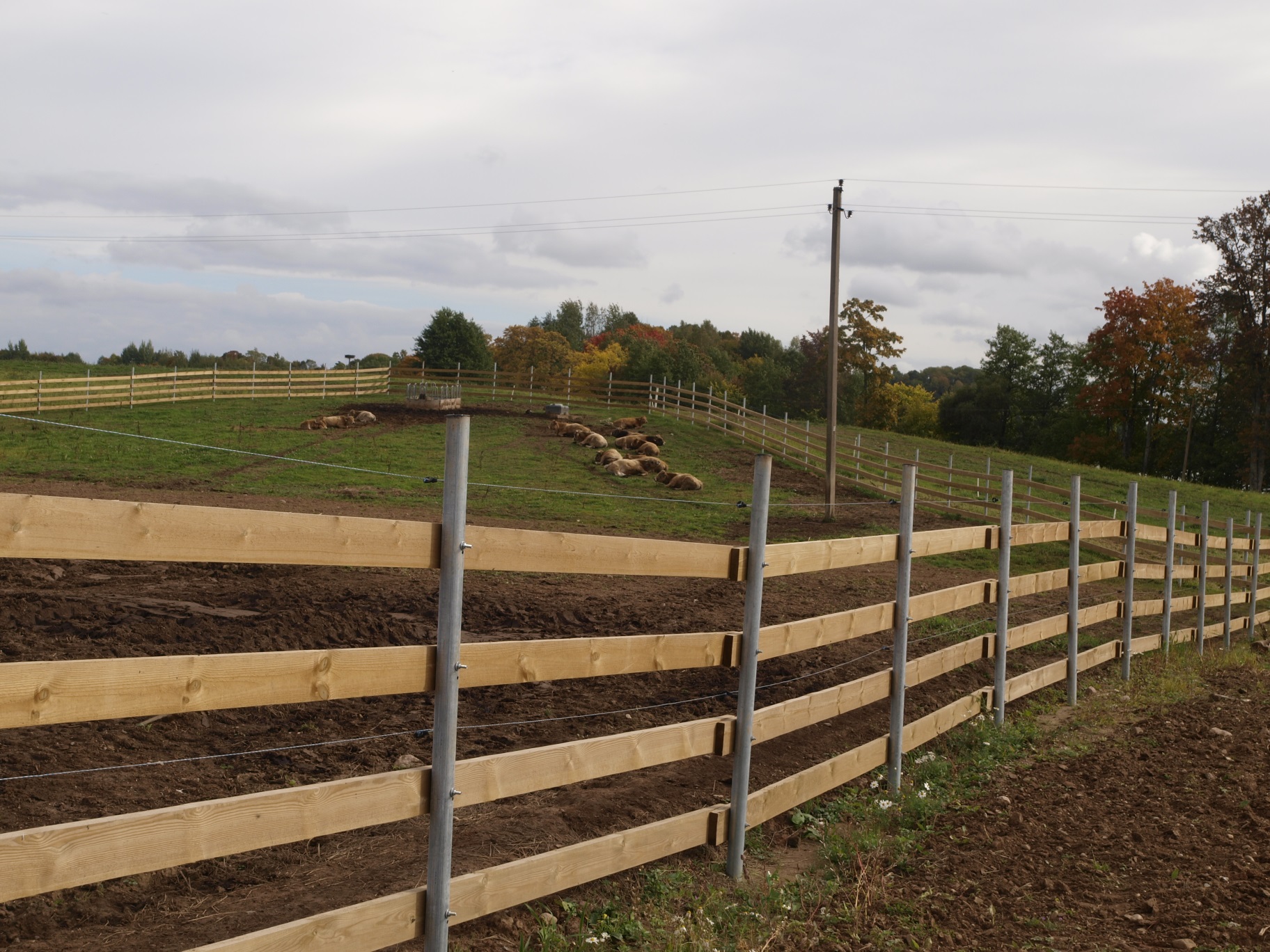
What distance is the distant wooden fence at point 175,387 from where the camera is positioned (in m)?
30.5

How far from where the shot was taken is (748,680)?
14.4ft

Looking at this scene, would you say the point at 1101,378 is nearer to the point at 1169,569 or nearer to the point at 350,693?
the point at 1169,569

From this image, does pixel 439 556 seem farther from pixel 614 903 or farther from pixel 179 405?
pixel 179 405

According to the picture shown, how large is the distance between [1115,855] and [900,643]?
1.55m

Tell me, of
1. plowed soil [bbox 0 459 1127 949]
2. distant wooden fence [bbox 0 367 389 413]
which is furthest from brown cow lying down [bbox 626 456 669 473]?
distant wooden fence [bbox 0 367 389 413]

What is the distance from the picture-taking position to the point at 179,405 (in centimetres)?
3247

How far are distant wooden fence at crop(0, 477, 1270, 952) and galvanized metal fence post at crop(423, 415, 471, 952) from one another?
0.04m

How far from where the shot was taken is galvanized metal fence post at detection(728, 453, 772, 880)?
4.41 metres

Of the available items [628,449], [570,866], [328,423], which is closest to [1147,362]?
[628,449]

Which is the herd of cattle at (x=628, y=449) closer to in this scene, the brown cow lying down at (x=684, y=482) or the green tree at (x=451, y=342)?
the brown cow lying down at (x=684, y=482)

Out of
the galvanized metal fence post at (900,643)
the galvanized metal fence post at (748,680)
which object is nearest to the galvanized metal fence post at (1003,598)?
the galvanized metal fence post at (900,643)

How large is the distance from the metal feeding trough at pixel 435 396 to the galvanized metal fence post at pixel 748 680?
32056mm

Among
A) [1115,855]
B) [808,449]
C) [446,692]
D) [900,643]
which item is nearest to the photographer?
[446,692]

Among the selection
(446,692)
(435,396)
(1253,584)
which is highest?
(435,396)
